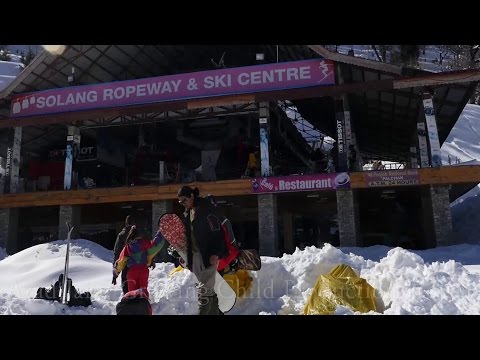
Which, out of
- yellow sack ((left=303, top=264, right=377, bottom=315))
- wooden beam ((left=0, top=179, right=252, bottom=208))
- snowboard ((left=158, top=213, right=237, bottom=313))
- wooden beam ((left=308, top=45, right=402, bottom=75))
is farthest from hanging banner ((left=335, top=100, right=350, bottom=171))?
snowboard ((left=158, top=213, right=237, bottom=313))

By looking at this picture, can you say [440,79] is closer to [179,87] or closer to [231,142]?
[231,142]

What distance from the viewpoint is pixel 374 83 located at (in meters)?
16.5

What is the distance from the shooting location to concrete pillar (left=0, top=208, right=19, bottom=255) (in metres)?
18.3

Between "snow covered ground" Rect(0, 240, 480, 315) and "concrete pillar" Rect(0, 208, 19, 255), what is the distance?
746cm

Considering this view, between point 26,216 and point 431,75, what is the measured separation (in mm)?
20058

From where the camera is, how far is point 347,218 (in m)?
15.5

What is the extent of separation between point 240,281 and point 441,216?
956 cm

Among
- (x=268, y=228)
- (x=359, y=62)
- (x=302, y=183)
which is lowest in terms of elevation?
(x=268, y=228)

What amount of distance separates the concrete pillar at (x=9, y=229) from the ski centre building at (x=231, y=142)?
51 millimetres

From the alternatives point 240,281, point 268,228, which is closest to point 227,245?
point 240,281

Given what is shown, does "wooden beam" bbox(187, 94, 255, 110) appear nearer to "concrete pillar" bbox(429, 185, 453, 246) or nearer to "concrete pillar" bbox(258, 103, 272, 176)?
"concrete pillar" bbox(258, 103, 272, 176)

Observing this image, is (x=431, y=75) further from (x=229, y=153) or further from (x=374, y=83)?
(x=229, y=153)
